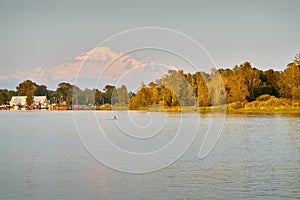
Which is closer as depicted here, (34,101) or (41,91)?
(34,101)

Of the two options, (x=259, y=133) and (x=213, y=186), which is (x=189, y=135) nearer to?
(x=259, y=133)

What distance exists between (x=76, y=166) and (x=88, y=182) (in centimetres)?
366

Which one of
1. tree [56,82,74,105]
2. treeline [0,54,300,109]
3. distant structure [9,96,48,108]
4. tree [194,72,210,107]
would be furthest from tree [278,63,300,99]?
distant structure [9,96,48,108]

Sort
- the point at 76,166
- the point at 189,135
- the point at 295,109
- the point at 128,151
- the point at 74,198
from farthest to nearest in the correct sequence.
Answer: the point at 295,109
the point at 189,135
the point at 128,151
the point at 76,166
the point at 74,198

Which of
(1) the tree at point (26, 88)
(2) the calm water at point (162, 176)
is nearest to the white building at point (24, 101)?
(1) the tree at point (26, 88)

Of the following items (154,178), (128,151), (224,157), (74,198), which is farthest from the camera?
(128,151)

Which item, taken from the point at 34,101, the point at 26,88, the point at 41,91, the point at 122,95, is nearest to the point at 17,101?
the point at 34,101

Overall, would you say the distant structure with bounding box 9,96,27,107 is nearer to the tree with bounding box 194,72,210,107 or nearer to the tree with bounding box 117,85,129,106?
the tree with bounding box 194,72,210,107

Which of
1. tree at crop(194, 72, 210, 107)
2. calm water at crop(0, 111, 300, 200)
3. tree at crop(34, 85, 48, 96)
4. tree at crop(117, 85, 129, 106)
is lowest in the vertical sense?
calm water at crop(0, 111, 300, 200)

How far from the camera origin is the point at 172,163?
21469mm

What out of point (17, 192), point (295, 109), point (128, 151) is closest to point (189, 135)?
point (128, 151)

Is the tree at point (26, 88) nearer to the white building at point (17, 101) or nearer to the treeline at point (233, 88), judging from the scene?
the white building at point (17, 101)

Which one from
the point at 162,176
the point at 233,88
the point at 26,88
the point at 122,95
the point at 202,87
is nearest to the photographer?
the point at 162,176

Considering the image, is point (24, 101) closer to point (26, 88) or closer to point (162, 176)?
point (26, 88)
